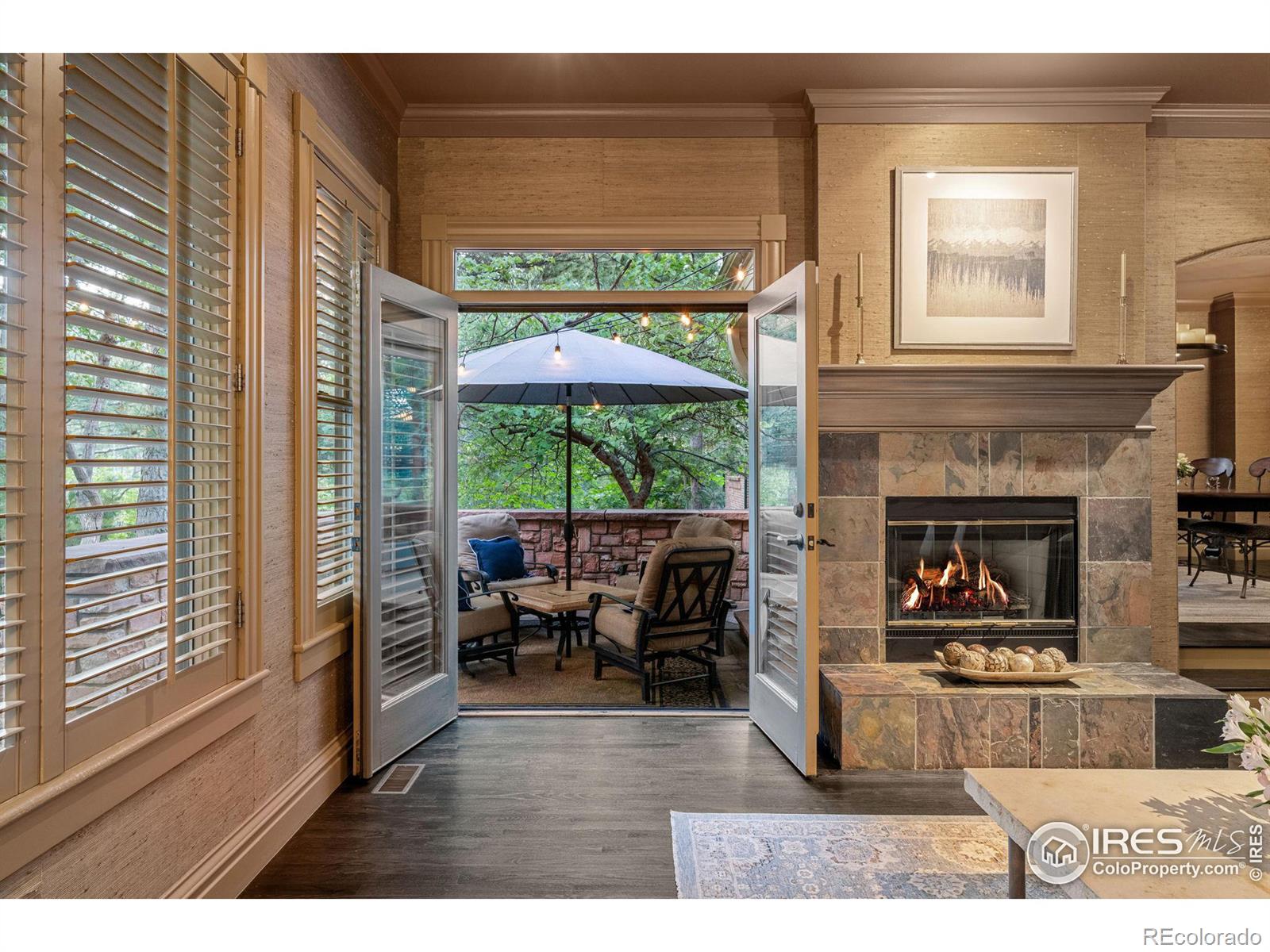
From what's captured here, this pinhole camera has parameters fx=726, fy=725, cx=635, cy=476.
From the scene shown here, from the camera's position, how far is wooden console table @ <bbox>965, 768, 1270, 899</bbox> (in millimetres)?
1367

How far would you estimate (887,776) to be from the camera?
285 centimetres

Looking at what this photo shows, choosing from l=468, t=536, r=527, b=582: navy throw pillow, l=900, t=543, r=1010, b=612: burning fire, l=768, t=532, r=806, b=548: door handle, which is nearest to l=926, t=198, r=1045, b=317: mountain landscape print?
l=900, t=543, r=1010, b=612: burning fire

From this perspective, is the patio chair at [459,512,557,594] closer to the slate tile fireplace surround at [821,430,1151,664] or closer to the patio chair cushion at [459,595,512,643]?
the patio chair cushion at [459,595,512,643]

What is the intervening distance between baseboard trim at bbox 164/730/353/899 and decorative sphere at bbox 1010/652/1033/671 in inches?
107

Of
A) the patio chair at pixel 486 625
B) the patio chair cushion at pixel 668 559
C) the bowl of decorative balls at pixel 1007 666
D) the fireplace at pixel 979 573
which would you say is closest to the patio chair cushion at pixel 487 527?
the patio chair at pixel 486 625

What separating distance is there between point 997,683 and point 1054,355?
1511mm

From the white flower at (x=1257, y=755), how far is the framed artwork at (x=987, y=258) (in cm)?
218

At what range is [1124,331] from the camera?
330 centimetres

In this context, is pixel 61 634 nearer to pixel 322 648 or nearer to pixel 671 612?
pixel 322 648

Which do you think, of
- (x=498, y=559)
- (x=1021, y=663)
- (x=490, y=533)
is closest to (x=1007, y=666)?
(x=1021, y=663)
